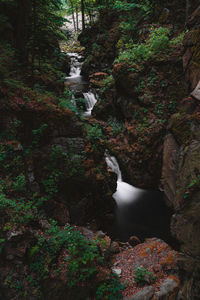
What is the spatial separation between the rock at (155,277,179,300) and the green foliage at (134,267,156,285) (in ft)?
0.98

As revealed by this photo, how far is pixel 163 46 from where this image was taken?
8.80 m

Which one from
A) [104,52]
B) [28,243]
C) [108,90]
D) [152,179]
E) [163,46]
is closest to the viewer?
[28,243]

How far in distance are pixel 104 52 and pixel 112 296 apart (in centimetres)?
1757

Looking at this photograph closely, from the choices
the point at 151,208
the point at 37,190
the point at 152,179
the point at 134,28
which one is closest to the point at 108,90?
the point at 134,28

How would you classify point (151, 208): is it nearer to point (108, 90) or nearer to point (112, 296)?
point (112, 296)

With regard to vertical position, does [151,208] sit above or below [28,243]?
below

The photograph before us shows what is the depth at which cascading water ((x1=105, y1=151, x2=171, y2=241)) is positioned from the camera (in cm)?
653

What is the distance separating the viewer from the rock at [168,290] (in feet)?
11.3

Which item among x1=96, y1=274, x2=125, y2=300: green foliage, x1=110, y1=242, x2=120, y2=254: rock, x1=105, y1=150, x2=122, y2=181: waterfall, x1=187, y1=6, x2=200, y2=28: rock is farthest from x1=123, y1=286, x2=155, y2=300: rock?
x1=187, y1=6, x2=200, y2=28: rock

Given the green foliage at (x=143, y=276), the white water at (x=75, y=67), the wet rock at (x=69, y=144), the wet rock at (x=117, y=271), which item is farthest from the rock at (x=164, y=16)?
the wet rock at (x=117, y=271)

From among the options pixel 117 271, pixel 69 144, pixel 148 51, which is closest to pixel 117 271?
pixel 117 271

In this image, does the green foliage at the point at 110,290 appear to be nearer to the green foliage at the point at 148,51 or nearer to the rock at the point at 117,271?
the rock at the point at 117,271

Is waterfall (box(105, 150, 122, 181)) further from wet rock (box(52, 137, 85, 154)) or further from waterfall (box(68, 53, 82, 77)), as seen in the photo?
waterfall (box(68, 53, 82, 77))

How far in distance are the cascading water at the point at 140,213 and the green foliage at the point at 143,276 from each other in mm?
2373
